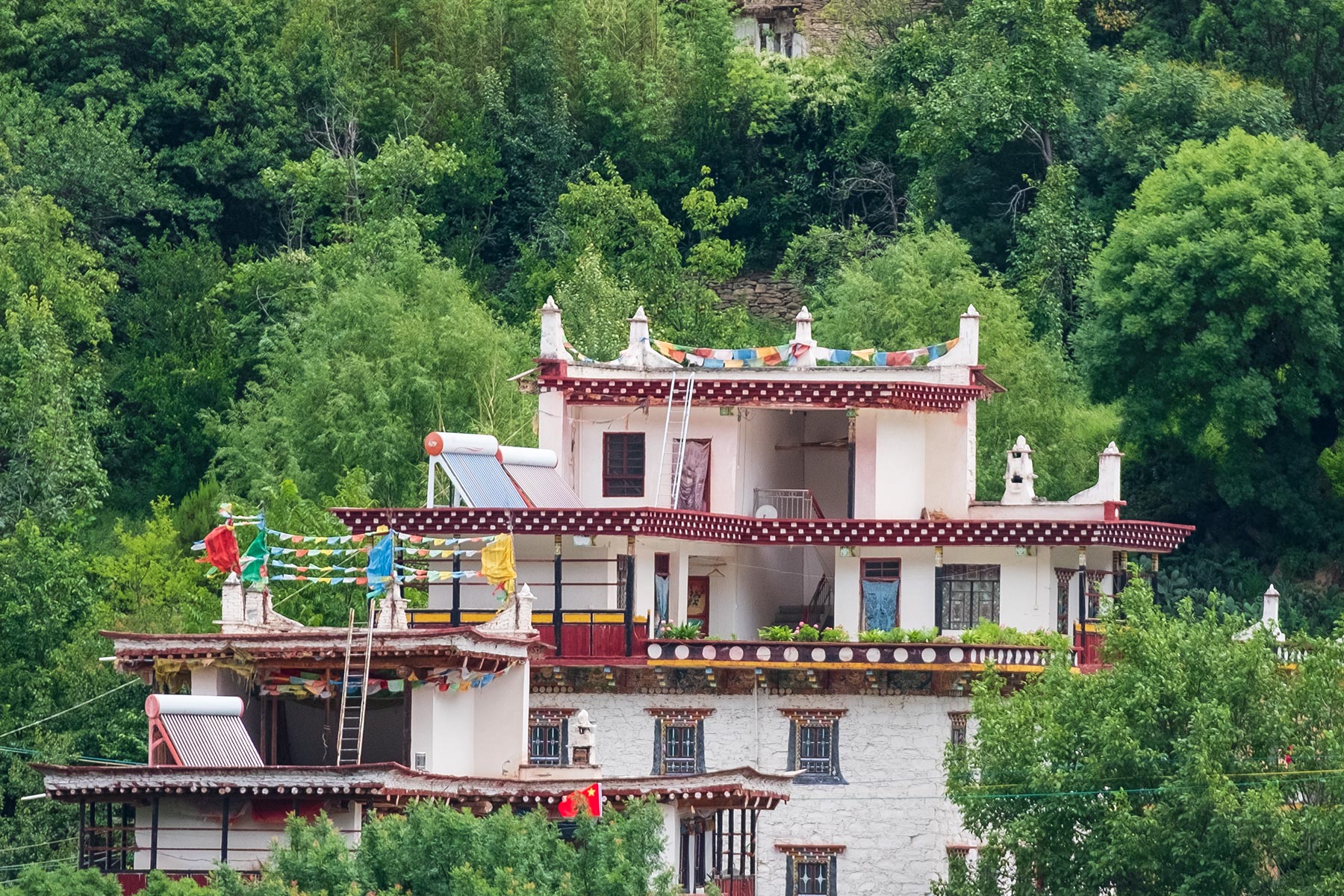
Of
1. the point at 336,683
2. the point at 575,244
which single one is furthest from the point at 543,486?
the point at 575,244

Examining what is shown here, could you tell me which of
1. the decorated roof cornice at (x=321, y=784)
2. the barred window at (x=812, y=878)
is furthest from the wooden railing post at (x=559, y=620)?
the decorated roof cornice at (x=321, y=784)

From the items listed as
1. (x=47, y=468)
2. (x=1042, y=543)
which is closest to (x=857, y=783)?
(x=1042, y=543)

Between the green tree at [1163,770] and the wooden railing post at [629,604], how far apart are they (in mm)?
8523

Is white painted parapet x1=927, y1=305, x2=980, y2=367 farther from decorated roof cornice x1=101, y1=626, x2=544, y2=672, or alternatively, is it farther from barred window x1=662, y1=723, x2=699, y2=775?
decorated roof cornice x1=101, y1=626, x2=544, y2=672

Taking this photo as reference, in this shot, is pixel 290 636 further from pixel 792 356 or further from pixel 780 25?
pixel 780 25

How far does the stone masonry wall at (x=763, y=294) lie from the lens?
→ 115m

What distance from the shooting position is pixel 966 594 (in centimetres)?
7962

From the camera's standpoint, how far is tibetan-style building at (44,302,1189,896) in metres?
67.6

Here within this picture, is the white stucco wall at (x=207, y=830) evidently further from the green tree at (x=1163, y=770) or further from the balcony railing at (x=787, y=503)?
the balcony railing at (x=787, y=503)

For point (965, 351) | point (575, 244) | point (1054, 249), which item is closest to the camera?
point (965, 351)

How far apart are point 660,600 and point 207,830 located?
1597 cm

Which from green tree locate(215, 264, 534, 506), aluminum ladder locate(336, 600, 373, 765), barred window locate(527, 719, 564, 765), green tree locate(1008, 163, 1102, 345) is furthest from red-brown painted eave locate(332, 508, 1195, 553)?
green tree locate(1008, 163, 1102, 345)

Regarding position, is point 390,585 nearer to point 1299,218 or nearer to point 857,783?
point 857,783

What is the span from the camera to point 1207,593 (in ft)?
305
